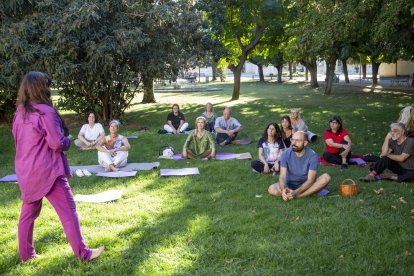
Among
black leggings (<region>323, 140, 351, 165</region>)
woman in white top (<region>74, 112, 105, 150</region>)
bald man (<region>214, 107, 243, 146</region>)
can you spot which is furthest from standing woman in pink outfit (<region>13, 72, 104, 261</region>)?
bald man (<region>214, 107, 243, 146</region>)

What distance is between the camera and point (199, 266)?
4234 mm

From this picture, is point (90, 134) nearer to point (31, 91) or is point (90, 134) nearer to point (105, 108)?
point (105, 108)

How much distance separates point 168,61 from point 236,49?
39.6ft

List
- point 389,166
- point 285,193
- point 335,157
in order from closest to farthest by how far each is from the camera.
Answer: point 285,193
point 389,166
point 335,157

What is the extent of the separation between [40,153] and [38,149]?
40 mm

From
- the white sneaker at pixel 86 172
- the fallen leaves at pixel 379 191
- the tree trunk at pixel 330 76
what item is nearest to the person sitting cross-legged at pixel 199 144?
the white sneaker at pixel 86 172

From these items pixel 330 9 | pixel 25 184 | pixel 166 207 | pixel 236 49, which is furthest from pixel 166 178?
pixel 236 49

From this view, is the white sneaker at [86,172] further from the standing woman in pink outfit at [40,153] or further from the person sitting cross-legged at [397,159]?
the person sitting cross-legged at [397,159]

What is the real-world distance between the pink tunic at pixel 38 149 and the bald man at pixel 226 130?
283 inches

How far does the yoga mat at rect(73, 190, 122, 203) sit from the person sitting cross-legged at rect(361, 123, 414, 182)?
3993 mm

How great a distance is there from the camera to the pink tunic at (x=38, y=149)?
3.83 meters

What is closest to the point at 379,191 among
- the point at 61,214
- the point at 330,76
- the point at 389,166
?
the point at 389,166

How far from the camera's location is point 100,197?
6.45 meters

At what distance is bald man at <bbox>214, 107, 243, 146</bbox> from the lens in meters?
11.0
